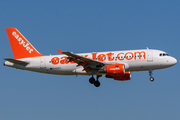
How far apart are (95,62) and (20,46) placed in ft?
43.8

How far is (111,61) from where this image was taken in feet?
152

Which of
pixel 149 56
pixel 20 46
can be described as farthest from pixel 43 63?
pixel 149 56

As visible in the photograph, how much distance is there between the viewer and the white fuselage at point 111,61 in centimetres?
4556

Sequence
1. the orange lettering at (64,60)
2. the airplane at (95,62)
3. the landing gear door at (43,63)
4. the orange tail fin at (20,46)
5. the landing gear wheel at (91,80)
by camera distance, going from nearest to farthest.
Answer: the airplane at (95,62)
the orange lettering at (64,60)
the landing gear door at (43,63)
the landing gear wheel at (91,80)
the orange tail fin at (20,46)

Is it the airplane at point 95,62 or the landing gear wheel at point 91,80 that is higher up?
the airplane at point 95,62

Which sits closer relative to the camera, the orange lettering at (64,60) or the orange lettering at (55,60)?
the orange lettering at (64,60)

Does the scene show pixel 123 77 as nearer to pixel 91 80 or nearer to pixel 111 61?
pixel 111 61

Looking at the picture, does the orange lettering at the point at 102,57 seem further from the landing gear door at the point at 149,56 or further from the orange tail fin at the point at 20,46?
the orange tail fin at the point at 20,46

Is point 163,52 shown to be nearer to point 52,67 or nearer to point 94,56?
point 94,56

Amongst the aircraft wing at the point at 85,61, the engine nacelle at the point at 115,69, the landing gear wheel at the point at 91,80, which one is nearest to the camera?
the aircraft wing at the point at 85,61

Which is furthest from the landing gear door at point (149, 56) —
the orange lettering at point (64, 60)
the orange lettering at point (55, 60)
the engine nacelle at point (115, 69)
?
the orange lettering at point (55, 60)

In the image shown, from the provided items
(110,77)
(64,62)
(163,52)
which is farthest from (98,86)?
(163,52)

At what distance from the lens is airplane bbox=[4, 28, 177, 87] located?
45.4 meters

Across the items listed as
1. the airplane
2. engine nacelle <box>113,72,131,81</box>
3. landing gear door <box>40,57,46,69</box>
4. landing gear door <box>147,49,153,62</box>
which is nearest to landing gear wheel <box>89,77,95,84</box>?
the airplane
